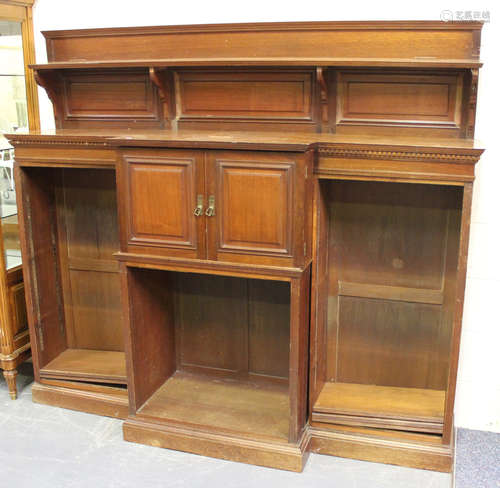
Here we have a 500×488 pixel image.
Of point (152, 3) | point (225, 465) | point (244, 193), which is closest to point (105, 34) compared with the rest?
point (152, 3)

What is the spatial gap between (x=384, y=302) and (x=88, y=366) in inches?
70.9

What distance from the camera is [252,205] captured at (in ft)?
8.63

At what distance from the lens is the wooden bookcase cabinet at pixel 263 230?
2.66 metres

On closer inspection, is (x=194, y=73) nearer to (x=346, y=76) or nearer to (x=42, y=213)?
(x=346, y=76)

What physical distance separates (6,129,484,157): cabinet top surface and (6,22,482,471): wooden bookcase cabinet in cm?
1

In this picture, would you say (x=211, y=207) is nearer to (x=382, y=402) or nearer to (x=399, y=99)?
(x=399, y=99)

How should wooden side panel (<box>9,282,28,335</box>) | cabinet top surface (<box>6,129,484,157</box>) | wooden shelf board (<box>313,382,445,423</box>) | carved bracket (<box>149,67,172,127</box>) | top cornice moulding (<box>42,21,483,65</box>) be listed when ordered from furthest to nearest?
wooden side panel (<box>9,282,28,335</box>)
carved bracket (<box>149,67,172,127</box>)
wooden shelf board (<box>313,382,445,423</box>)
top cornice moulding (<box>42,21,483,65</box>)
cabinet top surface (<box>6,129,484,157</box>)

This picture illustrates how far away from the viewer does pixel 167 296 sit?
3.39 metres

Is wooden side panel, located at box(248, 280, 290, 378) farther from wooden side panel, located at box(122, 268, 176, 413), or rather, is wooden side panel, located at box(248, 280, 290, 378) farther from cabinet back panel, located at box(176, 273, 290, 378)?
wooden side panel, located at box(122, 268, 176, 413)

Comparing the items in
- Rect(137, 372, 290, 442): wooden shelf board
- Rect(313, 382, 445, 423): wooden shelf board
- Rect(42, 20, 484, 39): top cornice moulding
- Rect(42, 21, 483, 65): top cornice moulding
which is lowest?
Answer: Rect(137, 372, 290, 442): wooden shelf board

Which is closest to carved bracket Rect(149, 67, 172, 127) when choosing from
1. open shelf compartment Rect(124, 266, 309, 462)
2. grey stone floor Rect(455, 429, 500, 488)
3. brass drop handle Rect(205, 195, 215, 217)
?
brass drop handle Rect(205, 195, 215, 217)

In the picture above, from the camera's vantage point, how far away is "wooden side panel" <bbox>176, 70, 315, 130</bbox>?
299 cm

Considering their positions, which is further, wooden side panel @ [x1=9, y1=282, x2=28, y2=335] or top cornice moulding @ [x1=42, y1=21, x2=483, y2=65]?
wooden side panel @ [x1=9, y1=282, x2=28, y2=335]

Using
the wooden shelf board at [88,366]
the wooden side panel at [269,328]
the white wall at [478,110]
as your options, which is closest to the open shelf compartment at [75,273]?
the wooden shelf board at [88,366]
